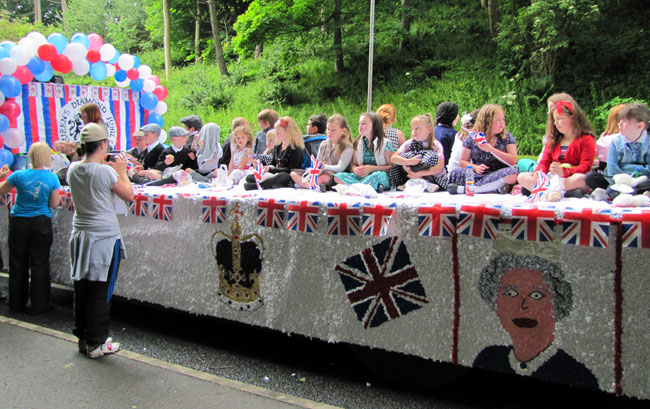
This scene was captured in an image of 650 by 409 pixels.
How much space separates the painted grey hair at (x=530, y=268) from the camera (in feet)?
8.74

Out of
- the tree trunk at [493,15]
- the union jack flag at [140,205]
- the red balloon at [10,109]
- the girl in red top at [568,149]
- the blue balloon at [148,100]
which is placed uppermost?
the tree trunk at [493,15]

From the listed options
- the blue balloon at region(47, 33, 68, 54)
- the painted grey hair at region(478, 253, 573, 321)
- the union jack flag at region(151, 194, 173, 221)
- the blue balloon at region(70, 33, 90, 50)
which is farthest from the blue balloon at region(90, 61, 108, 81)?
the painted grey hair at region(478, 253, 573, 321)

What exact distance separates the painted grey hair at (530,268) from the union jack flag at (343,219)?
84 cm

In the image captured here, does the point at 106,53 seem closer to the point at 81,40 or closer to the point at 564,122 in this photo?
the point at 81,40

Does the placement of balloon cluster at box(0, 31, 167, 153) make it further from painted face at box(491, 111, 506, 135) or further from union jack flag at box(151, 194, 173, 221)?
painted face at box(491, 111, 506, 135)

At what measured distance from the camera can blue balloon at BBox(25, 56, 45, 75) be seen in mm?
8539

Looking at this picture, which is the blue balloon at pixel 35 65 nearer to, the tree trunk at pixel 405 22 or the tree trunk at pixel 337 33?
the tree trunk at pixel 337 33

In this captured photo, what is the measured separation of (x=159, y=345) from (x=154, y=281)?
0.53 metres

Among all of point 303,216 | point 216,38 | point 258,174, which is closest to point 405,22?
point 216,38

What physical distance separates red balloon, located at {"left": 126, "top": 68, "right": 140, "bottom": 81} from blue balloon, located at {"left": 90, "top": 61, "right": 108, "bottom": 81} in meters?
0.49

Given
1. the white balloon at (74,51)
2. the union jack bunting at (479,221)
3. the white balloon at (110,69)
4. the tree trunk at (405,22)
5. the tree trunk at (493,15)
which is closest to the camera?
the union jack bunting at (479,221)

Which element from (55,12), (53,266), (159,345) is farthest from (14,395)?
(55,12)

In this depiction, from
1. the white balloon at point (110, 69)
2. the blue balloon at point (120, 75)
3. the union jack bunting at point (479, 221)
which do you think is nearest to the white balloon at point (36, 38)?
the white balloon at point (110, 69)

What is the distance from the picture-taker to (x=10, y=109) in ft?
27.2
